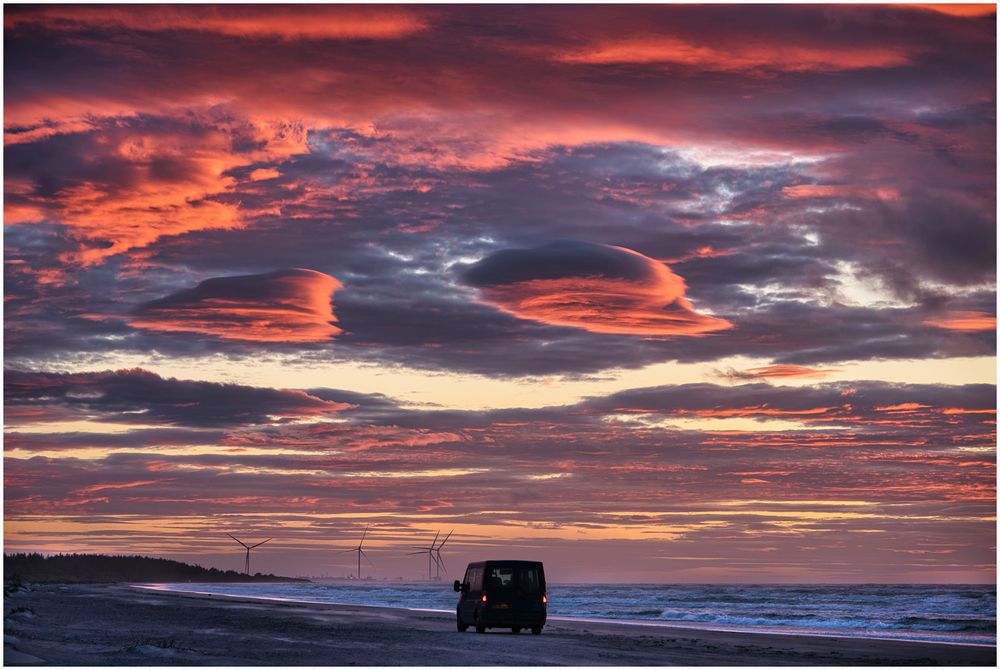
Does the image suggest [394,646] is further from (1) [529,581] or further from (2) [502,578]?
(1) [529,581]

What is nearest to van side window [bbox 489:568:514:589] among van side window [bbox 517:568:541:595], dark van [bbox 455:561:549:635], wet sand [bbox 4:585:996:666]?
dark van [bbox 455:561:549:635]

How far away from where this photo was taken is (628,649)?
39844 millimetres

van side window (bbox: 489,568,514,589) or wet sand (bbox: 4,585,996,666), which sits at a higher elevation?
van side window (bbox: 489,568,514,589)

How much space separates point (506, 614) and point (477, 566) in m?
2.30

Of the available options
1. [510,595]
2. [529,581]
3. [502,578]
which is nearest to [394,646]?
[502,578]

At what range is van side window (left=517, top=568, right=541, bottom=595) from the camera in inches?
1773

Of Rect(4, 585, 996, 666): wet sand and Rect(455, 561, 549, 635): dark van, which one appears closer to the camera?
Rect(4, 585, 996, 666): wet sand

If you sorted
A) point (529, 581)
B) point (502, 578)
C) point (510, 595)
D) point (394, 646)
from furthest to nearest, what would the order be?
point (510, 595) < point (529, 581) < point (502, 578) < point (394, 646)

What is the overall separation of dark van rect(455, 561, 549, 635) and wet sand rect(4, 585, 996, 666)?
0.84 meters

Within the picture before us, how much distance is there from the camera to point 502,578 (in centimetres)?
4512

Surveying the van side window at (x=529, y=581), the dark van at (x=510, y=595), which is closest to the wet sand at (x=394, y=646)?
the dark van at (x=510, y=595)

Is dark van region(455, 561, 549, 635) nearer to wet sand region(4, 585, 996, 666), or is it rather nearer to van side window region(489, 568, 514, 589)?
van side window region(489, 568, 514, 589)

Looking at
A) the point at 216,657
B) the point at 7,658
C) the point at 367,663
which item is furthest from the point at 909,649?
the point at 7,658

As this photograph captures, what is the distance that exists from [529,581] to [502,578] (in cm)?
111
